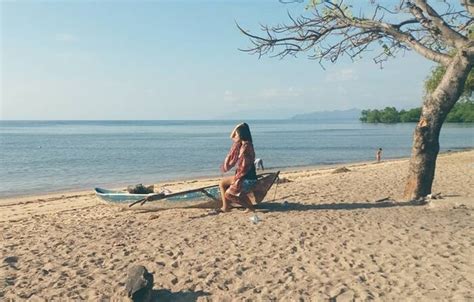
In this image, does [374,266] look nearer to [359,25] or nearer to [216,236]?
[216,236]

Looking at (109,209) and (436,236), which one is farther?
(109,209)

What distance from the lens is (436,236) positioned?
24.9ft

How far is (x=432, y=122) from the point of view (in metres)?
9.97

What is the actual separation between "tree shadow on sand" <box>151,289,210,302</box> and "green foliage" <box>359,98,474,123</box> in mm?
103318

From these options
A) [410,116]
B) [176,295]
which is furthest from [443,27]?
[410,116]

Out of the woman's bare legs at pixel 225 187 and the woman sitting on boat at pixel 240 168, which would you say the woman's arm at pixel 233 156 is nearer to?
the woman sitting on boat at pixel 240 168

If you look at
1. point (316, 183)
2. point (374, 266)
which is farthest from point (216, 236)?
point (316, 183)

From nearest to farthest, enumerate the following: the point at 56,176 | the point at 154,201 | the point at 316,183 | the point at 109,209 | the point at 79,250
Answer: the point at 79,250 → the point at 154,201 → the point at 109,209 → the point at 316,183 → the point at 56,176

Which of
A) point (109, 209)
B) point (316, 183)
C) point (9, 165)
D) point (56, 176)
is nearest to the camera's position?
point (109, 209)

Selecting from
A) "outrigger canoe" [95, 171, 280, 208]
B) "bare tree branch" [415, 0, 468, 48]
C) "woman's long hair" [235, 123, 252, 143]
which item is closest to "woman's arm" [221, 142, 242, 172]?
"woman's long hair" [235, 123, 252, 143]

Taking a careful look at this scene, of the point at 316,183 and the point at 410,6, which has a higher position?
the point at 410,6

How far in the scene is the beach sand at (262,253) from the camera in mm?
5539

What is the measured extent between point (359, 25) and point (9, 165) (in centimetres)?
2707

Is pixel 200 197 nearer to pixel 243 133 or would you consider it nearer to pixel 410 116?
pixel 243 133
